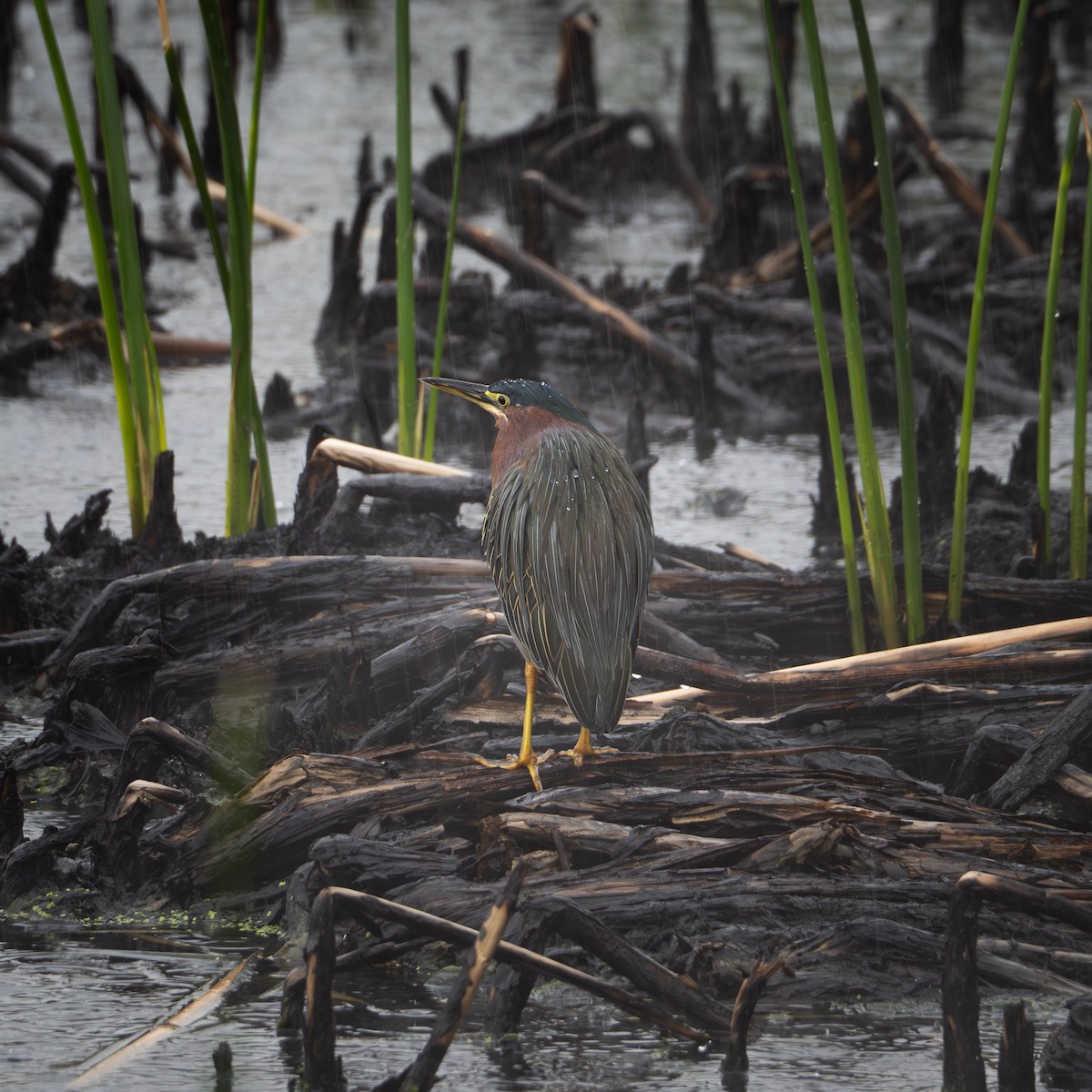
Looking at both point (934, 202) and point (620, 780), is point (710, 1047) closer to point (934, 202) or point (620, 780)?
point (620, 780)

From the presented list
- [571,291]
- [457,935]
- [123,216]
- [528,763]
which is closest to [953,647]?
[528,763]

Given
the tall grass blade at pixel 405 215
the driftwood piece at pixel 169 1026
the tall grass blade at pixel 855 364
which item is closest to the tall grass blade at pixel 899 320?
the tall grass blade at pixel 855 364

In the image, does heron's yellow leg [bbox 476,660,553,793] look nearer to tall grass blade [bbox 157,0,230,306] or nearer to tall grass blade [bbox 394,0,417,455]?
tall grass blade [bbox 394,0,417,455]

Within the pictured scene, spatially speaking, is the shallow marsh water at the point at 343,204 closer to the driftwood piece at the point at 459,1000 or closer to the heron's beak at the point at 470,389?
the heron's beak at the point at 470,389

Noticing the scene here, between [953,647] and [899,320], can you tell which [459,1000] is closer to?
[953,647]

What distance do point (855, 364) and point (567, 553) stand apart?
1037 mm

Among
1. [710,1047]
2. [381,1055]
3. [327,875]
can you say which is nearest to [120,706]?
[327,875]

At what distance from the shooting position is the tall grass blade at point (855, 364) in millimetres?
3934

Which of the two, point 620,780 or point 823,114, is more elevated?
point 823,114

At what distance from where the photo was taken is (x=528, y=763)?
3.54 metres

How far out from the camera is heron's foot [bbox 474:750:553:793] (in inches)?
137

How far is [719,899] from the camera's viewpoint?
9.89ft

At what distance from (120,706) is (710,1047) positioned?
216 cm

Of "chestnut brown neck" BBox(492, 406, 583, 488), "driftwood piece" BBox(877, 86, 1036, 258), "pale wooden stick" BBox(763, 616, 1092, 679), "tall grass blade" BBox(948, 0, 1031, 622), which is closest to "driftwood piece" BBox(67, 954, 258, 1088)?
"chestnut brown neck" BBox(492, 406, 583, 488)
